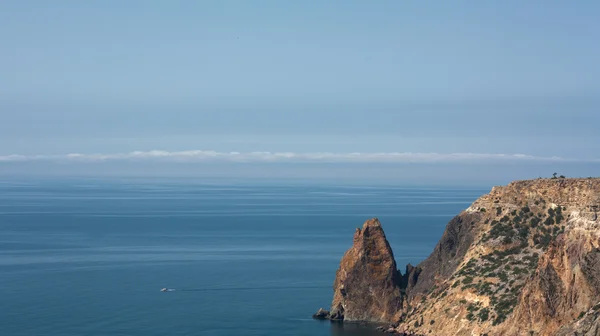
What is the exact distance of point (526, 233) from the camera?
81.7m

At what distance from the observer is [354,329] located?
276ft

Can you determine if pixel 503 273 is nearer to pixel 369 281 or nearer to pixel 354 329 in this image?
pixel 369 281

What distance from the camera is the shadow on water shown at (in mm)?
82387

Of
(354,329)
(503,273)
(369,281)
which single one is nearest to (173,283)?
(369,281)

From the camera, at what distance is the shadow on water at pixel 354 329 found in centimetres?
8239

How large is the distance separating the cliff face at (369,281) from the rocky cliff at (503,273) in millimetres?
92

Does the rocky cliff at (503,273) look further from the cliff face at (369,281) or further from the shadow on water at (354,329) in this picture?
the shadow on water at (354,329)

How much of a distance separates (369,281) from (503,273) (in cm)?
1338

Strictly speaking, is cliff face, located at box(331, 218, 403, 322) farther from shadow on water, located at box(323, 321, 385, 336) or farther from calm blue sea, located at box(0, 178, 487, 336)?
calm blue sea, located at box(0, 178, 487, 336)

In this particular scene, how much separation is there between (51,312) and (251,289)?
2573cm

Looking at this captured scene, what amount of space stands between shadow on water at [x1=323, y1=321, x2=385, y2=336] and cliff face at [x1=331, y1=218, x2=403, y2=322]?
888 millimetres

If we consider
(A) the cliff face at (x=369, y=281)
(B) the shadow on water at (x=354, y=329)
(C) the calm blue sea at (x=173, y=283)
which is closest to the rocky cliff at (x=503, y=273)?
(A) the cliff face at (x=369, y=281)

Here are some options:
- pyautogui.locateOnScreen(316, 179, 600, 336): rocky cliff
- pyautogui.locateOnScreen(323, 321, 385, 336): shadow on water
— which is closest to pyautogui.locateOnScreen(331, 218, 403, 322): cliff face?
pyautogui.locateOnScreen(316, 179, 600, 336): rocky cliff

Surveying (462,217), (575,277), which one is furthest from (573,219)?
(462,217)
